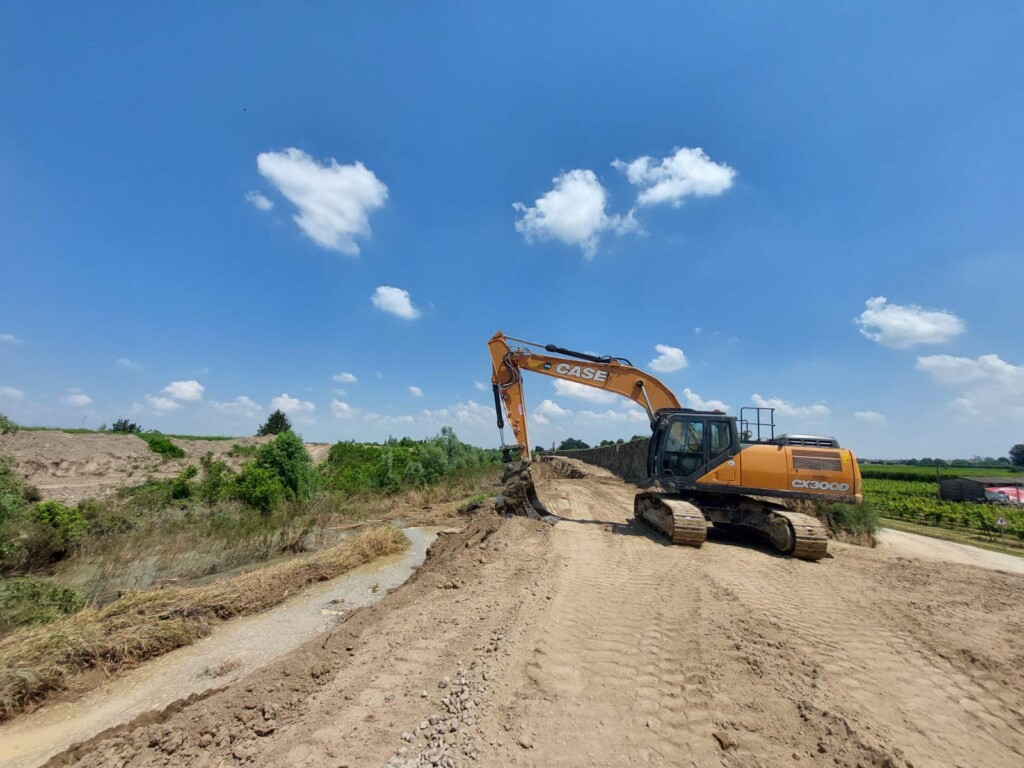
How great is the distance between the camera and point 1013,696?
13.8ft

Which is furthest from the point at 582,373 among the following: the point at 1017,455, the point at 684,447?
the point at 1017,455

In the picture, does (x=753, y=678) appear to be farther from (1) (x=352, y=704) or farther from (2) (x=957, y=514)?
(2) (x=957, y=514)

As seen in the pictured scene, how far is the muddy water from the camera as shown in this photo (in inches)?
196

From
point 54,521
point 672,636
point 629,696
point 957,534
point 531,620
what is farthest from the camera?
point 957,534

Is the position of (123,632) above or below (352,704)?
below

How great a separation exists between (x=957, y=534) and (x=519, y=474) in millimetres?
24597

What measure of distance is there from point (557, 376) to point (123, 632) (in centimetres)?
1044

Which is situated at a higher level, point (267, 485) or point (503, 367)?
point (503, 367)

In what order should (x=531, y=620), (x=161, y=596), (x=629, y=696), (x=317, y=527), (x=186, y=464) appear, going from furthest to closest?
(x=186, y=464), (x=317, y=527), (x=161, y=596), (x=531, y=620), (x=629, y=696)

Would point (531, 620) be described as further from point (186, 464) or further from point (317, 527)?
point (186, 464)

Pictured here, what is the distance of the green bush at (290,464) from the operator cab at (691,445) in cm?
1485

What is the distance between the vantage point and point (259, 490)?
55.1ft

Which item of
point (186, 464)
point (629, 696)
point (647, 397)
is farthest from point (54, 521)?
point (186, 464)

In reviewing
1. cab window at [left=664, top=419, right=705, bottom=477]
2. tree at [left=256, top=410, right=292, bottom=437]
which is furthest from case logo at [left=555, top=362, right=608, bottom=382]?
tree at [left=256, top=410, right=292, bottom=437]
